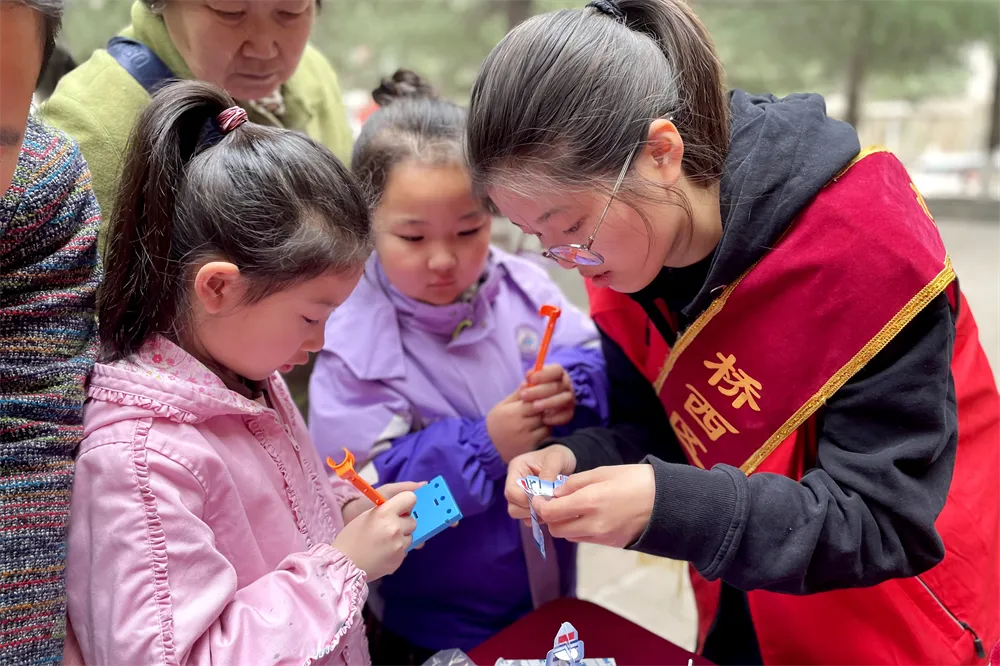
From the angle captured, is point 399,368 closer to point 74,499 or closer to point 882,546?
point 74,499

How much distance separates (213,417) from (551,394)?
0.52m

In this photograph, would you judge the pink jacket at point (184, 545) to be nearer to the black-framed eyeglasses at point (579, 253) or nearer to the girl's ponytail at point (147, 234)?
the girl's ponytail at point (147, 234)

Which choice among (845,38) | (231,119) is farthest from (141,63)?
(845,38)

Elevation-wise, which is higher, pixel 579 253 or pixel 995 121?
pixel 579 253

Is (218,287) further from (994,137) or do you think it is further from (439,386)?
(994,137)

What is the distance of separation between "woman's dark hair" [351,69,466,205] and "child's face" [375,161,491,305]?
2 cm

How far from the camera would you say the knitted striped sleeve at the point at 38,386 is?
770 millimetres

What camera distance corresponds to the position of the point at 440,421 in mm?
1303

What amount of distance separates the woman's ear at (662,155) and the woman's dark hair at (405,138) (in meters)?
0.37

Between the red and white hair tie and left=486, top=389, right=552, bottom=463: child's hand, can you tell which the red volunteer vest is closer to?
left=486, top=389, right=552, bottom=463: child's hand

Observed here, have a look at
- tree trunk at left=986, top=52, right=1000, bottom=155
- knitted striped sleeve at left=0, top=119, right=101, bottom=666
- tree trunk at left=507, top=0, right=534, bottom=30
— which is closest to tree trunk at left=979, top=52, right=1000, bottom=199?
tree trunk at left=986, top=52, right=1000, bottom=155

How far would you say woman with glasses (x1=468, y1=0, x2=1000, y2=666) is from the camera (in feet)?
2.93

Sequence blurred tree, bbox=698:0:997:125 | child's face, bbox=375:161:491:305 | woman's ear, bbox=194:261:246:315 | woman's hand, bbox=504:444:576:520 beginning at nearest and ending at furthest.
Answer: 1. woman's ear, bbox=194:261:246:315
2. woman's hand, bbox=504:444:576:520
3. child's face, bbox=375:161:491:305
4. blurred tree, bbox=698:0:997:125

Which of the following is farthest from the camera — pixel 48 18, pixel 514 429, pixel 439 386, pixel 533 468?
pixel 439 386
